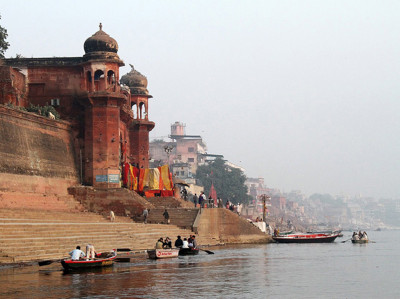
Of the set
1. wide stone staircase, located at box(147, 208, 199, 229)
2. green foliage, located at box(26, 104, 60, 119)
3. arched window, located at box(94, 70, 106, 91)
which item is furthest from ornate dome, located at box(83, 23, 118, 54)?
wide stone staircase, located at box(147, 208, 199, 229)

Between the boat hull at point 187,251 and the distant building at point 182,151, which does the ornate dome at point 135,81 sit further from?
the distant building at point 182,151

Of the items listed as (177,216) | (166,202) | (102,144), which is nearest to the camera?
(102,144)

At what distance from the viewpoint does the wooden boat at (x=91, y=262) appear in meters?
24.0

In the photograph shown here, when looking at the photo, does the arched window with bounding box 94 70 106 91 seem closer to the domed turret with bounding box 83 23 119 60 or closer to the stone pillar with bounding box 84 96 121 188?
the domed turret with bounding box 83 23 119 60

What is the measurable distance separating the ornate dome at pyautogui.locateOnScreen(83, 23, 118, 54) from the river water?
18098 mm

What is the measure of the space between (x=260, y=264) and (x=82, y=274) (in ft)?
28.4

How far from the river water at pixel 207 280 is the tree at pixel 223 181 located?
78.1m

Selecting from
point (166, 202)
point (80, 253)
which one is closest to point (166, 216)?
point (166, 202)

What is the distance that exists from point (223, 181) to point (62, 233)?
8057cm

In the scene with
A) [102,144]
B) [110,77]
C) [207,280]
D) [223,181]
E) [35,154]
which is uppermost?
[110,77]

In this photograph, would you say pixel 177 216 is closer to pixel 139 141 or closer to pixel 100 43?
pixel 100 43

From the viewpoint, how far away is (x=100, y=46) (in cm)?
4469

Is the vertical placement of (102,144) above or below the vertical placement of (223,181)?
below

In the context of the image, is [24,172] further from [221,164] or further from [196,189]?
[221,164]
